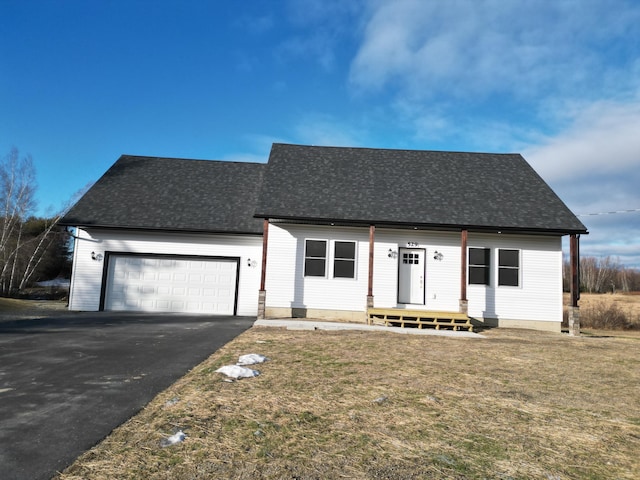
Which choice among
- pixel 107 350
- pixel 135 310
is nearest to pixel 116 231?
pixel 135 310

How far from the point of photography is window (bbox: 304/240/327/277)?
47.3ft

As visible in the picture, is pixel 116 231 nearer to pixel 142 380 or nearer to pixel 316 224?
pixel 316 224

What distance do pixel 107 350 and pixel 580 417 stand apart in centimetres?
766

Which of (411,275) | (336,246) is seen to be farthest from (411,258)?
(336,246)

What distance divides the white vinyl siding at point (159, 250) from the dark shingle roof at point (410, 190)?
100 inches

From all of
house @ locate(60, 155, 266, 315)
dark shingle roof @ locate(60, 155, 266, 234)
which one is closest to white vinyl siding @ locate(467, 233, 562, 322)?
house @ locate(60, 155, 266, 315)

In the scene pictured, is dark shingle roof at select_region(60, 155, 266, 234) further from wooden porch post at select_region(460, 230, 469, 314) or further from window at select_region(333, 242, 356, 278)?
wooden porch post at select_region(460, 230, 469, 314)

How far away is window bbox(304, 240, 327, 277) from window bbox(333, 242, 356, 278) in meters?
0.41

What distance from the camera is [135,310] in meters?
15.1

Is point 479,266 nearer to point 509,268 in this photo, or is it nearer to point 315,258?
point 509,268

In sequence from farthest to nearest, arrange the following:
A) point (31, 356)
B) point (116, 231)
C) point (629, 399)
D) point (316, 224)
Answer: point (116, 231) < point (316, 224) < point (31, 356) < point (629, 399)

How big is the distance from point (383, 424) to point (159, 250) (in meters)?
13.4

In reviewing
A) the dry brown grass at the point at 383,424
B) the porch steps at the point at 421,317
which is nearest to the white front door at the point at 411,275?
the porch steps at the point at 421,317

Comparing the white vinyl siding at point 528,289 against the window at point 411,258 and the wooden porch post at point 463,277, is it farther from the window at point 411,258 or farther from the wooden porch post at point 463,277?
the window at point 411,258
